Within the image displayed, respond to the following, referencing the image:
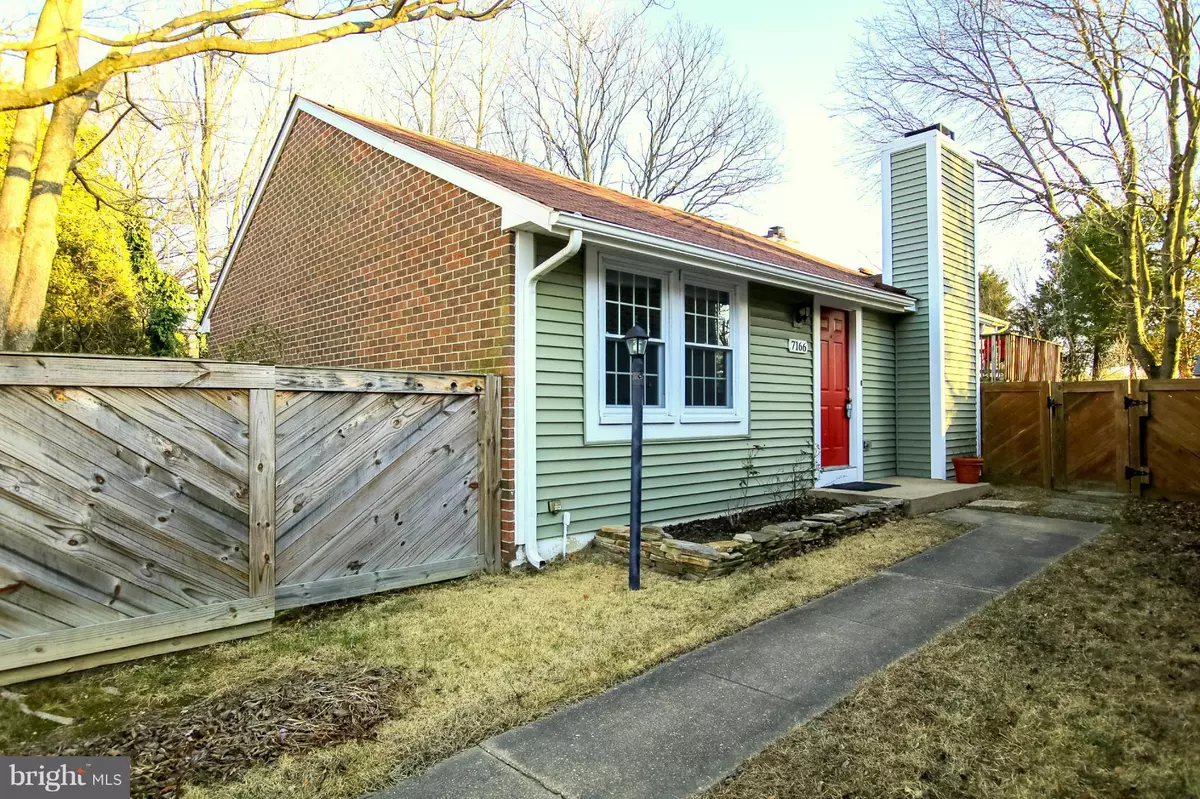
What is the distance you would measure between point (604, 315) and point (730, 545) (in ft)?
7.68

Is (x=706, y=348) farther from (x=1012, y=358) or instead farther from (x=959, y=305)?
(x=1012, y=358)

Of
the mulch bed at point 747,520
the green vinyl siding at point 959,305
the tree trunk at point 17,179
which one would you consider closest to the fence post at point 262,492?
the mulch bed at point 747,520

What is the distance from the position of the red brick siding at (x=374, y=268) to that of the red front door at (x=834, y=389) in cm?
499

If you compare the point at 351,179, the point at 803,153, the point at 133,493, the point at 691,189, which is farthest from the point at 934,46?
the point at 133,493

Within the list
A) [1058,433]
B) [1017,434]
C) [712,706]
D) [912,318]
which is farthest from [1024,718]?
[1017,434]

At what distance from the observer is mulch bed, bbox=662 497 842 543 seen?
626 cm

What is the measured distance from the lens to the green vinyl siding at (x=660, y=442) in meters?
5.53

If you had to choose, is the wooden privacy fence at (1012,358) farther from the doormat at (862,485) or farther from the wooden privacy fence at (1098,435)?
the doormat at (862,485)

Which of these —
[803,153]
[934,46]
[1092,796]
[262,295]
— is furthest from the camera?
[803,153]

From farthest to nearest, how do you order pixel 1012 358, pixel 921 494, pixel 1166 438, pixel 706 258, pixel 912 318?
pixel 1012 358
pixel 912 318
pixel 1166 438
pixel 921 494
pixel 706 258

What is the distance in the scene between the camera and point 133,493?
3545mm

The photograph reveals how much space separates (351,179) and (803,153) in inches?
731

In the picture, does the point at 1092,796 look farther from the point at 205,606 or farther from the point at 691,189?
the point at 691,189

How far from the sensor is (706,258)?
6156mm
